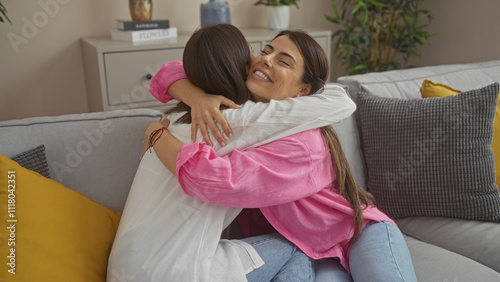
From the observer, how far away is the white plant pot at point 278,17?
116 inches

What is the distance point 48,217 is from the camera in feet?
3.67

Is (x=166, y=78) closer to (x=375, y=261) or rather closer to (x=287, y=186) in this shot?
(x=287, y=186)

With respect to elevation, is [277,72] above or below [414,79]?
above

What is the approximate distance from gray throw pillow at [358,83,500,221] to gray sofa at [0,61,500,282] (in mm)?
65

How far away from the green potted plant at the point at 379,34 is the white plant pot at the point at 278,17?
333 millimetres

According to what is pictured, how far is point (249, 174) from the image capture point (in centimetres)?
108

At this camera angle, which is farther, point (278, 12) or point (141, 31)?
point (278, 12)

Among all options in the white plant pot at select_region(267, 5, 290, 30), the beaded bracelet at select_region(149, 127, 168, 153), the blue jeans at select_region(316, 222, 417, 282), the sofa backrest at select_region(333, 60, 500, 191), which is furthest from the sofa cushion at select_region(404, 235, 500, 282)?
the white plant pot at select_region(267, 5, 290, 30)

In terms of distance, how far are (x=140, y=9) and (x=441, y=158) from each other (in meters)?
1.82

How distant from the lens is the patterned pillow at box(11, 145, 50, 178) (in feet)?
4.08

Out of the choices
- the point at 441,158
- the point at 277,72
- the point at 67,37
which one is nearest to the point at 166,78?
the point at 277,72

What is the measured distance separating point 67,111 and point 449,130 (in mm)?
2199

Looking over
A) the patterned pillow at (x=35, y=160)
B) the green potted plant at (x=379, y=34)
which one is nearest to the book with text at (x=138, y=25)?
the green potted plant at (x=379, y=34)

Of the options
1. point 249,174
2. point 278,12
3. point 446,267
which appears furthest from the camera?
point 278,12
